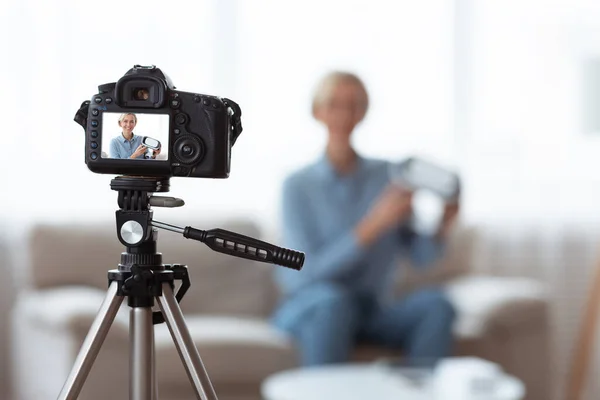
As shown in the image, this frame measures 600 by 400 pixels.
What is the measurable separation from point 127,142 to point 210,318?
1.91 meters

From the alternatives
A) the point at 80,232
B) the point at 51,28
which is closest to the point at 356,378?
the point at 80,232

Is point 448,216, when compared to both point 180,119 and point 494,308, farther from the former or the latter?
point 180,119

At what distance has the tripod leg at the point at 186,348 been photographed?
105cm

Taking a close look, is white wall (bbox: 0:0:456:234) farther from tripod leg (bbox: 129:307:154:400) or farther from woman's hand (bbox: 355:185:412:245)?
tripod leg (bbox: 129:307:154:400)

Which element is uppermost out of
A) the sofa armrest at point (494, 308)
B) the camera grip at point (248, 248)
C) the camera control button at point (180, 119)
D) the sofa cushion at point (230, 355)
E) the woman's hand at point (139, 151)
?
the camera control button at point (180, 119)

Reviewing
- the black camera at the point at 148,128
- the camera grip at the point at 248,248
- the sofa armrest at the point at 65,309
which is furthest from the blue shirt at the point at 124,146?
the sofa armrest at the point at 65,309

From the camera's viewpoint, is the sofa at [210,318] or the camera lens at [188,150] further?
the sofa at [210,318]

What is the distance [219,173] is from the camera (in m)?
1.06

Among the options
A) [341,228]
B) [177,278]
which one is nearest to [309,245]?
[341,228]

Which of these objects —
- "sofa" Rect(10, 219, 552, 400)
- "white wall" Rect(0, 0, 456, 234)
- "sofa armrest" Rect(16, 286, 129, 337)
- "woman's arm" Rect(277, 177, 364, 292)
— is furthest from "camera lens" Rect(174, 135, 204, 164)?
"white wall" Rect(0, 0, 456, 234)

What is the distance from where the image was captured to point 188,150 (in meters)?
1.03

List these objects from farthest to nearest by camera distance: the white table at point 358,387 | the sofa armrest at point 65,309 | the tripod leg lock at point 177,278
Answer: the sofa armrest at point 65,309 → the white table at point 358,387 → the tripod leg lock at point 177,278

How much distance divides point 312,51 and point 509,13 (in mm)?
834

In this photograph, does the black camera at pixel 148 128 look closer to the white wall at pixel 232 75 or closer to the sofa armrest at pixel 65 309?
the sofa armrest at pixel 65 309
